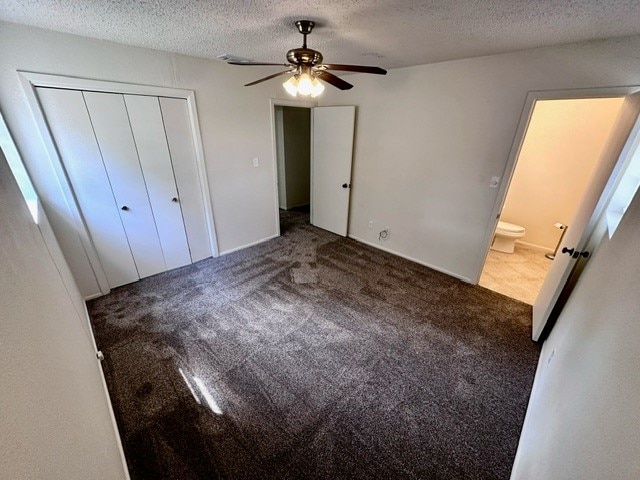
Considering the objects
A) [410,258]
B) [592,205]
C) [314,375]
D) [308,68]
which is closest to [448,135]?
[592,205]

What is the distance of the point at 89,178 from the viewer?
241 cm

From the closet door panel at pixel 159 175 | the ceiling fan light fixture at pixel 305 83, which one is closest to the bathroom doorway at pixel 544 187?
the ceiling fan light fixture at pixel 305 83

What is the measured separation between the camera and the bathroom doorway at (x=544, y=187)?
3.15 metres

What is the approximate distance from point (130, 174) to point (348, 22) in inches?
96.6

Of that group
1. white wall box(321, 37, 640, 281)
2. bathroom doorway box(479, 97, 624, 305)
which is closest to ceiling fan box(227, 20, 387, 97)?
white wall box(321, 37, 640, 281)

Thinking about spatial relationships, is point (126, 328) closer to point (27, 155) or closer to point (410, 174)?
point (27, 155)

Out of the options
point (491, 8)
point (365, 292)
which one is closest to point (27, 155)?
point (365, 292)

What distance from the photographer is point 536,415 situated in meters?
1.42

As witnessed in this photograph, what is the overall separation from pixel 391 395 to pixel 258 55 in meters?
3.28

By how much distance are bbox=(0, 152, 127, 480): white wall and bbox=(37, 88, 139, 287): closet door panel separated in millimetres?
1387

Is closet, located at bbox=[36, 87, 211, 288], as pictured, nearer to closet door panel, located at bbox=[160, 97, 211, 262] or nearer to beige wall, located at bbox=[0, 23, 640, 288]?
closet door panel, located at bbox=[160, 97, 211, 262]

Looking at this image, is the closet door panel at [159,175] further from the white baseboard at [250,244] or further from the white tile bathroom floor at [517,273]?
the white tile bathroom floor at [517,273]

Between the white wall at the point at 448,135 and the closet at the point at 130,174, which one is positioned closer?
the white wall at the point at 448,135

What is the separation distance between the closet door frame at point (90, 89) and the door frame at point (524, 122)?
328cm
